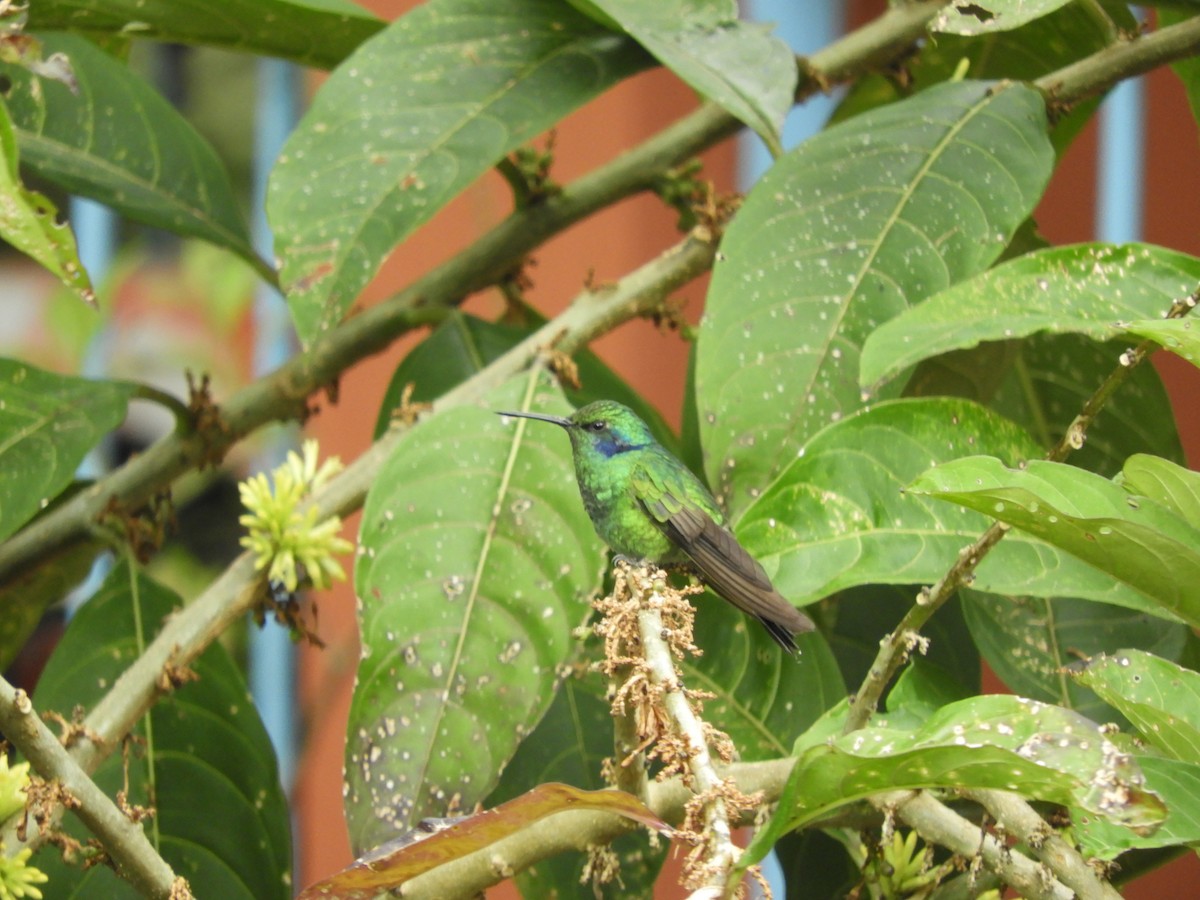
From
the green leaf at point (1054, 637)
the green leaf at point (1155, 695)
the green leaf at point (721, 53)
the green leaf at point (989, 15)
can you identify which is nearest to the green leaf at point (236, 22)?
the green leaf at point (721, 53)

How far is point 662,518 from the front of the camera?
1226 millimetres

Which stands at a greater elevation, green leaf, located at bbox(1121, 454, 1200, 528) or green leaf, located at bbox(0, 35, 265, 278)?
green leaf, located at bbox(0, 35, 265, 278)

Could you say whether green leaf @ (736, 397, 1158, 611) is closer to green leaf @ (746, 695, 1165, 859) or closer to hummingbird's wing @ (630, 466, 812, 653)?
hummingbird's wing @ (630, 466, 812, 653)

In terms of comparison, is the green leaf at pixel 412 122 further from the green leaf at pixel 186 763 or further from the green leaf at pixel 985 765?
the green leaf at pixel 985 765

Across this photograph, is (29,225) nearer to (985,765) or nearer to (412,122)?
(412,122)

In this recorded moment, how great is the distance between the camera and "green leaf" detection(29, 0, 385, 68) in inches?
58.8

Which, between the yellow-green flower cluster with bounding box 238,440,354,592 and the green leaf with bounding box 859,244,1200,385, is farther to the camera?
the yellow-green flower cluster with bounding box 238,440,354,592

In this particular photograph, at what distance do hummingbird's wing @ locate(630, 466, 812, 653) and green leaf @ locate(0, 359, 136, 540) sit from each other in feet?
1.83

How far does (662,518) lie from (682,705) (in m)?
0.52

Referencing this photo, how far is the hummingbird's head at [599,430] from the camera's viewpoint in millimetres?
1271

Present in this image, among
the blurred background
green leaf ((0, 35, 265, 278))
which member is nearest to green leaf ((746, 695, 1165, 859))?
green leaf ((0, 35, 265, 278))

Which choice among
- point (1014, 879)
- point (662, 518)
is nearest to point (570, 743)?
point (662, 518)

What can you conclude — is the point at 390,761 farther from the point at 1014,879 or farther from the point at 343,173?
the point at 343,173

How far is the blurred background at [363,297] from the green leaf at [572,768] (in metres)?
1.24
